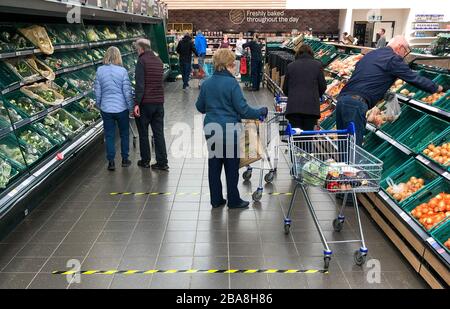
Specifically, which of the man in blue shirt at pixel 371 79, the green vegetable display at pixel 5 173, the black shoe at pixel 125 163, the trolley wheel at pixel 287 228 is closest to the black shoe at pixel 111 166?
the black shoe at pixel 125 163

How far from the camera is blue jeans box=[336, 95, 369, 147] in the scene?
14.2 ft

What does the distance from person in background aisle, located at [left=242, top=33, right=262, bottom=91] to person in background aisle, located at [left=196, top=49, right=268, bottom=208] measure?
8.47m

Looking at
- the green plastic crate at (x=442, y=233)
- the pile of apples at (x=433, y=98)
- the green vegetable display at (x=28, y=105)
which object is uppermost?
the pile of apples at (x=433, y=98)

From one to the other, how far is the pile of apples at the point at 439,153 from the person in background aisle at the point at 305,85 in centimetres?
154

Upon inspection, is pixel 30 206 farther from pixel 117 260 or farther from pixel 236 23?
pixel 236 23

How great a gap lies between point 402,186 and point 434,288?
114cm

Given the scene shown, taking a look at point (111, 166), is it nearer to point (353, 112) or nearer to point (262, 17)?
point (353, 112)

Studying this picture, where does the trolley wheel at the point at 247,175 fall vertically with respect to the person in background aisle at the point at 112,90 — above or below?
below

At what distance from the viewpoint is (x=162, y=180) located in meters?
5.41

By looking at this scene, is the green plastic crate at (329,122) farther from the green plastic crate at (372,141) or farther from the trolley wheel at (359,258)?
the trolley wheel at (359,258)

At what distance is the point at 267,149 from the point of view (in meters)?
4.96

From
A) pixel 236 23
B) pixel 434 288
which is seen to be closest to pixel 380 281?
pixel 434 288

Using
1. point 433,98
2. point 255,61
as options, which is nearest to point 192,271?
point 433,98

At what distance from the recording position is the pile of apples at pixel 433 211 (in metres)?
3.29
